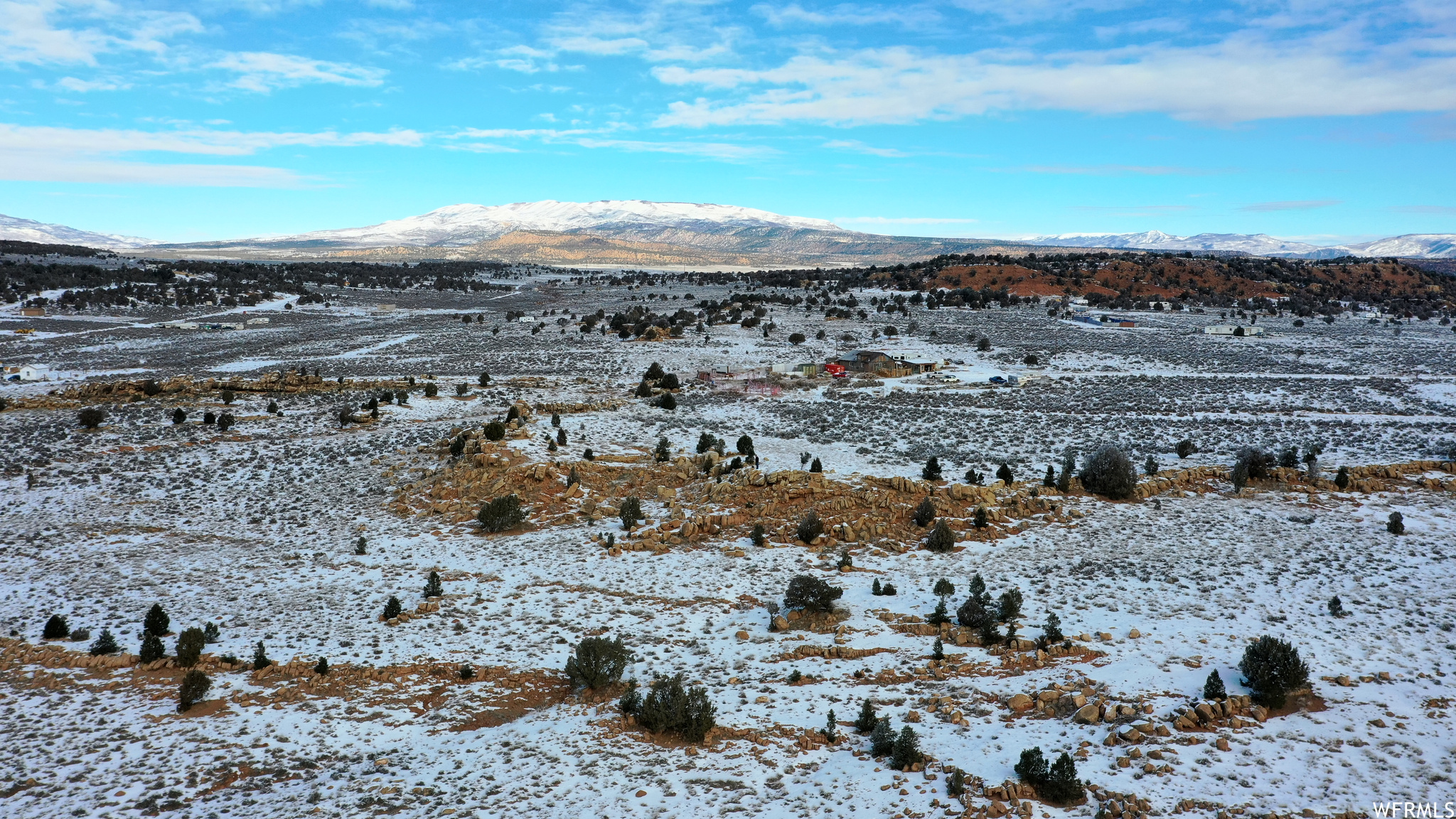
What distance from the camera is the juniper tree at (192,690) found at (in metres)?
11.3

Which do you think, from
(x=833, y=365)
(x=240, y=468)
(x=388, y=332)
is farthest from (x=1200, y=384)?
(x=388, y=332)

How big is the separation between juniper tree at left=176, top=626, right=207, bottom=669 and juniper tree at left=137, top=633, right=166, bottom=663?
271 millimetres

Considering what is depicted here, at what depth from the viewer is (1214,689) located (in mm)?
10688

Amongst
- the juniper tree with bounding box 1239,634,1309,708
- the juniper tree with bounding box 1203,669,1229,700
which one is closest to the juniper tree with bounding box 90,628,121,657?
the juniper tree with bounding box 1203,669,1229,700

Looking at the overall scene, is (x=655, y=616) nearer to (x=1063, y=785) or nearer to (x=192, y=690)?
(x=192, y=690)

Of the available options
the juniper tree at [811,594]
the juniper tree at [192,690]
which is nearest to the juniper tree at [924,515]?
the juniper tree at [811,594]

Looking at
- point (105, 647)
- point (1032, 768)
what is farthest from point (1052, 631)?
point (105, 647)

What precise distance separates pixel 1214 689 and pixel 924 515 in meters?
8.23

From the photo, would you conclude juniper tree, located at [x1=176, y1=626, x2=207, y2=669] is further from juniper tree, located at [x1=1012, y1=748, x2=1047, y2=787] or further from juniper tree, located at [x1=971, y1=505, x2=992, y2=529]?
juniper tree, located at [x1=971, y1=505, x2=992, y2=529]

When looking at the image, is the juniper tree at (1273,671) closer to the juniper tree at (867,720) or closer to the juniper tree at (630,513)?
the juniper tree at (867,720)

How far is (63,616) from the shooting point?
14086 millimetres

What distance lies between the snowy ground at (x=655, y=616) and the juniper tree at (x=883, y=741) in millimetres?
255

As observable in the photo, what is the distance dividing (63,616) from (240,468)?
10.8m

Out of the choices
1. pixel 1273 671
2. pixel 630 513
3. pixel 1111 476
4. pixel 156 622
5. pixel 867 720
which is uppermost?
pixel 1111 476
